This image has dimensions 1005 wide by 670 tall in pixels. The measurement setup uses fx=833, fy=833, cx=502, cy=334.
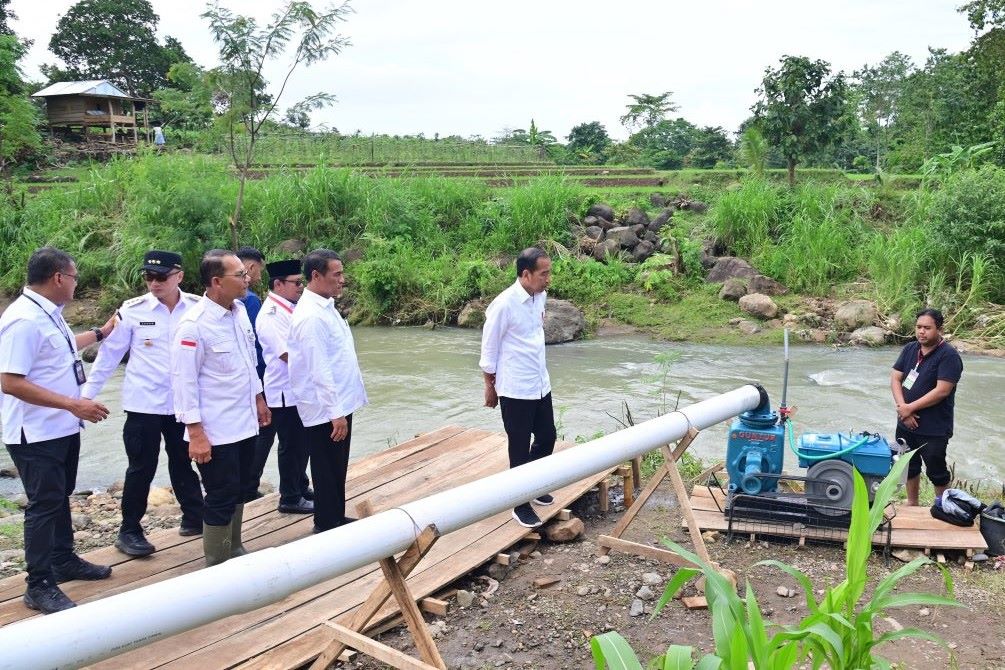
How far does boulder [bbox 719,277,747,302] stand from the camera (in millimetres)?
14711

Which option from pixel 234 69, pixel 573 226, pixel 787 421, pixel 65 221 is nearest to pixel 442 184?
pixel 573 226

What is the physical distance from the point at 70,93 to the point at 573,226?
2027 centimetres

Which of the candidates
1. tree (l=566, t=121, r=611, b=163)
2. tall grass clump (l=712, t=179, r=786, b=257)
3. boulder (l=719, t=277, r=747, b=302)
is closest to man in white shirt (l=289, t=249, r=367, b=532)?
boulder (l=719, t=277, r=747, b=302)

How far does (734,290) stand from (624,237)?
2.88 m

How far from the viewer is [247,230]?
58.4 ft

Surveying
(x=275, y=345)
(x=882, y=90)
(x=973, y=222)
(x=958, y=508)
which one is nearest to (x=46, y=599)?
(x=275, y=345)

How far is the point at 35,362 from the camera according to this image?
3.83 metres

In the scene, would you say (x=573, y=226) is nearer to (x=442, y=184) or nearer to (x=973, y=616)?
(x=442, y=184)

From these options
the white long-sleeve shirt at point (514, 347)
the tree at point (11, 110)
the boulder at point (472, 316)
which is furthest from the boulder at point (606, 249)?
the tree at point (11, 110)

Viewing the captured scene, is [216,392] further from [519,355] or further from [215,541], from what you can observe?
[519,355]

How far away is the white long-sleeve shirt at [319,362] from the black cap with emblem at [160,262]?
2.44 ft

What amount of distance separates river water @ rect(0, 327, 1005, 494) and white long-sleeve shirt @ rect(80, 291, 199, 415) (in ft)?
9.94

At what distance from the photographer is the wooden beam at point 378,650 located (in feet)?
10.3

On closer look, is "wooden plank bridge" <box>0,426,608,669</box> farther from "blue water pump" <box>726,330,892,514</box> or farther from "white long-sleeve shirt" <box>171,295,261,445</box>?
"blue water pump" <box>726,330,892,514</box>
